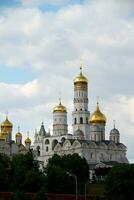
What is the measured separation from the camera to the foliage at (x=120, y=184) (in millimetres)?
64688

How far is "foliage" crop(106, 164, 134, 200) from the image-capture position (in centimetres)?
6469

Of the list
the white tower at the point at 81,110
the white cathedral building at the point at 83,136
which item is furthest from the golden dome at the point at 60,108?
the white tower at the point at 81,110

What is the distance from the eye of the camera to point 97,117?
107m

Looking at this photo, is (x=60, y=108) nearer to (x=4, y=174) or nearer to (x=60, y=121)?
(x=60, y=121)

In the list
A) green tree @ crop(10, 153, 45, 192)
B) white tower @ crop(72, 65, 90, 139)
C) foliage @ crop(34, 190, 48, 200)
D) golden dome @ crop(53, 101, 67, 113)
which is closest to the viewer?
foliage @ crop(34, 190, 48, 200)

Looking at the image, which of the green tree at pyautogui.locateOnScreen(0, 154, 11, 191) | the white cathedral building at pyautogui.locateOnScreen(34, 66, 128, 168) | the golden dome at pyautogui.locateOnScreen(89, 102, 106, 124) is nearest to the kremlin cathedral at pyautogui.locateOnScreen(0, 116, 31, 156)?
the white cathedral building at pyautogui.locateOnScreen(34, 66, 128, 168)

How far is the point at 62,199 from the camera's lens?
201ft

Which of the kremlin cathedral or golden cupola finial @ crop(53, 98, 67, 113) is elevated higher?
golden cupola finial @ crop(53, 98, 67, 113)

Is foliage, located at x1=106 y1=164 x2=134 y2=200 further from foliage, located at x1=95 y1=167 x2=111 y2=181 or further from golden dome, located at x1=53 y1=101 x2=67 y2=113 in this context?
golden dome, located at x1=53 y1=101 x2=67 y2=113

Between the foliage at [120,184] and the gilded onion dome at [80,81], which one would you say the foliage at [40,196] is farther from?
the gilded onion dome at [80,81]

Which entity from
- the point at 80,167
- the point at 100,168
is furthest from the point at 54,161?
the point at 100,168

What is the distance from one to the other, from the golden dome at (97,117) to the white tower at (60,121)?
14.4 feet

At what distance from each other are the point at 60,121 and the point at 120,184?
44770 mm

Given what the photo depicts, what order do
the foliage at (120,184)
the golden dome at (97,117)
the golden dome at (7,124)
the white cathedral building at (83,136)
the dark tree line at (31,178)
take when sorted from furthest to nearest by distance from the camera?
1. the golden dome at (7,124)
2. the golden dome at (97,117)
3. the white cathedral building at (83,136)
4. the dark tree line at (31,178)
5. the foliage at (120,184)
